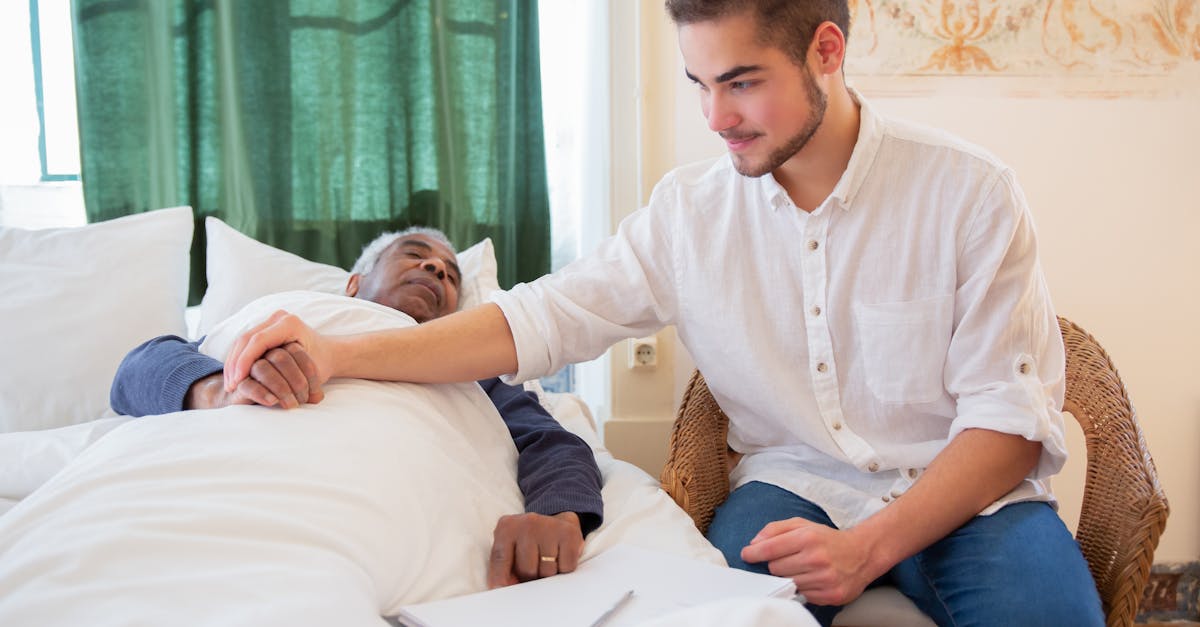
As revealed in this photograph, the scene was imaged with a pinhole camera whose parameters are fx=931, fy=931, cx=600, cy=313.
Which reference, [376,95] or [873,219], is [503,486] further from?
[376,95]

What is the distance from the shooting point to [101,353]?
1830mm

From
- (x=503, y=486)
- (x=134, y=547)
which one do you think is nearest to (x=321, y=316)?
(x=503, y=486)

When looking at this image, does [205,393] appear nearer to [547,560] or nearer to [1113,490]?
[547,560]

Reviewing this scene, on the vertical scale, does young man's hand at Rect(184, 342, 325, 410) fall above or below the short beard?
below

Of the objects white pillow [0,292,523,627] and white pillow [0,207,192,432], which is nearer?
white pillow [0,292,523,627]

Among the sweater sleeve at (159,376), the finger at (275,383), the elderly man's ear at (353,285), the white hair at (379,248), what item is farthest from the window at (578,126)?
the finger at (275,383)

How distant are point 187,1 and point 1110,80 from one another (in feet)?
7.11

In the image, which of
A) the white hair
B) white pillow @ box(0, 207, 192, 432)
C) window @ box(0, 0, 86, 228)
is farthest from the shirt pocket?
window @ box(0, 0, 86, 228)

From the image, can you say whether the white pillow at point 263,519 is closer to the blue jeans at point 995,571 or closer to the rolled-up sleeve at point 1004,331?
the blue jeans at point 995,571

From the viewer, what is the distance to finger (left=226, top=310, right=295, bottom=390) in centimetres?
120

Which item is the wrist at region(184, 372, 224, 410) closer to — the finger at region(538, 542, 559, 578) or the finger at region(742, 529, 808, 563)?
the finger at region(538, 542, 559, 578)

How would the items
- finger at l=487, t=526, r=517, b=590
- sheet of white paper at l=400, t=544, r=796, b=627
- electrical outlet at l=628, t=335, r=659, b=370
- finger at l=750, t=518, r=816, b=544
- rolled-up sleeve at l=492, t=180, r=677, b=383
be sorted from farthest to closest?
electrical outlet at l=628, t=335, r=659, b=370 → rolled-up sleeve at l=492, t=180, r=677, b=383 → finger at l=750, t=518, r=816, b=544 → finger at l=487, t=526, r=517, b=590 → sheet of white paper at l=400, t=544, r=796, b=627

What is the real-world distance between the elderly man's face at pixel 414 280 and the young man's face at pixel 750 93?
0.67 meters

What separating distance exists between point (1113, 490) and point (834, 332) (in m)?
0.48
